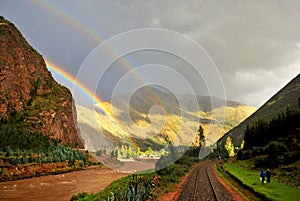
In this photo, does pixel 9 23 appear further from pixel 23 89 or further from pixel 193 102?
pixel 193 102

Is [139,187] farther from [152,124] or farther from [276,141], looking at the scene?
[276,141]

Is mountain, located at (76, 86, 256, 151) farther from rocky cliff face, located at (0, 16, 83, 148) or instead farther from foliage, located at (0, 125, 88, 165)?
rocky cliff face, located at (0, 16, 83, 148)

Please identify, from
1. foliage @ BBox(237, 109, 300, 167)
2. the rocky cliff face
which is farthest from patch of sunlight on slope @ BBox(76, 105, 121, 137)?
the rocky cliff face

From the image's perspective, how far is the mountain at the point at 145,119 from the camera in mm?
8195

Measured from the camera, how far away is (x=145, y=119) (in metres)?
9.32

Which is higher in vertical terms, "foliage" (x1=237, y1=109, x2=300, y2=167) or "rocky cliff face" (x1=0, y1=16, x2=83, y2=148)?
"rocky cliff face" (x1=0, y1=16, x2=83, y2=148)

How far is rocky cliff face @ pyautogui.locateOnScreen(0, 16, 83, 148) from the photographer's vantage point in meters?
111

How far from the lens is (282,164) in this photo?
3853 cm

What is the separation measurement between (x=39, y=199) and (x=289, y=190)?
79.2ft

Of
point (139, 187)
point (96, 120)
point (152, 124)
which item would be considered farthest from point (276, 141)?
point (96, 120)

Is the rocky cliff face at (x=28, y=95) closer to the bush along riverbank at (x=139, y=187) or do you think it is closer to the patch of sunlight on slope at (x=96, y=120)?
the bush along riverbank at (x=139, y=187)

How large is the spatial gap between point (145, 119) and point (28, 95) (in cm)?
13180

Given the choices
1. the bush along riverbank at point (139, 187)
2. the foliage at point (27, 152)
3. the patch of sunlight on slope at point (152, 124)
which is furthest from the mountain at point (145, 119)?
the foliage at point (27, 152)

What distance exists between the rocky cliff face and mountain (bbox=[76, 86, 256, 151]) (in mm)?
98100
